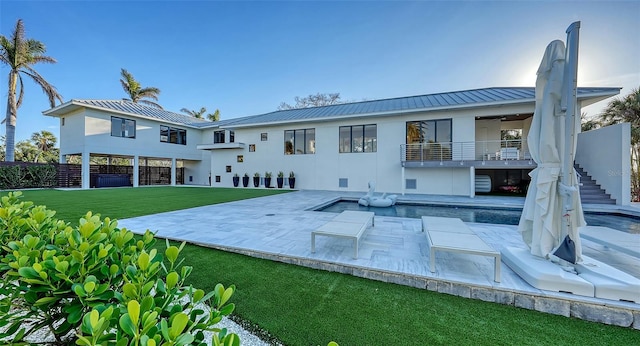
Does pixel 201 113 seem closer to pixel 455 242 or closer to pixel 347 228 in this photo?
pixel 347 228

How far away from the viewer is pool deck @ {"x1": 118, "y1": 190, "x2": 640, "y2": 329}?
8.24ft

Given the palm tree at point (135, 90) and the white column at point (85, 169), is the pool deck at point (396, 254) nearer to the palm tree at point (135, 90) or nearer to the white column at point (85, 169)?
the white column at point (85, 169)

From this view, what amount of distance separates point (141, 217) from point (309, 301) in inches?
240

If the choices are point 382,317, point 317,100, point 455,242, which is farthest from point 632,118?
point 317,100

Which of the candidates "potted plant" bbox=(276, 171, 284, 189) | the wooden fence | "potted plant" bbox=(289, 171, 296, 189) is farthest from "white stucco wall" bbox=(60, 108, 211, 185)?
"potted plant" bbox=(289, 171, 296, 189)

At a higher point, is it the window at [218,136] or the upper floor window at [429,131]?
the window at [218,136]

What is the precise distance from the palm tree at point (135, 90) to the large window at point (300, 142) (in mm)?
20500

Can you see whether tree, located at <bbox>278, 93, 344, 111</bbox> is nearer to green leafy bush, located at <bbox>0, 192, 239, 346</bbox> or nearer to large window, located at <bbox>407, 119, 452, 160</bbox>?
large window, located at <bbox>407, 119, 452, 160</bbox>

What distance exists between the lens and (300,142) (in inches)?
619

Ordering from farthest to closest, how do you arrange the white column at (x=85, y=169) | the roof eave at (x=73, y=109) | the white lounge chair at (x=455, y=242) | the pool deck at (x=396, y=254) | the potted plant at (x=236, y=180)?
the potted plant at (x=236, y=180) → the white column at (x=85, y=169) → the roof eave at (x=73, y=109) → the white lounge chair at (x=455, y=242) → the pool deck at (x=396, y=254)

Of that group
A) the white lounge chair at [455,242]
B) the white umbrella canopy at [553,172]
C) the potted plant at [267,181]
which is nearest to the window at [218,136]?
the potted plant at [267,181]

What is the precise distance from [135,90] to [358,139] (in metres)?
25.8

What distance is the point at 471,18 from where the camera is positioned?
33.4 feet

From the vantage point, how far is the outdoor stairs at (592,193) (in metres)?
9.37
